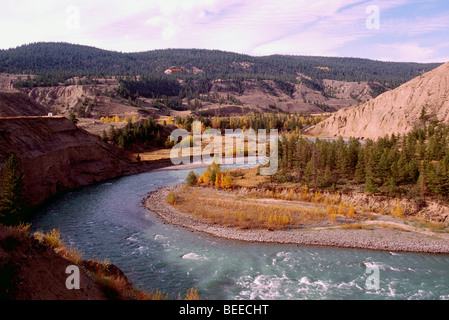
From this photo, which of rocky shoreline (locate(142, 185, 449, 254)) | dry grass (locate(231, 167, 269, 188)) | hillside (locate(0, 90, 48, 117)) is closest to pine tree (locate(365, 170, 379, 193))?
rocky shoreline (locate(142, 185, 449, 254))

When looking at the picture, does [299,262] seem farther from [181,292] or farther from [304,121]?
[304,121]

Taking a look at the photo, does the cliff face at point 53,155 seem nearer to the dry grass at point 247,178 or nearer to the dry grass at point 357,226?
the dry grass at point 247,178

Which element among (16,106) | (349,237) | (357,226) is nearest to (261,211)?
(349,237)

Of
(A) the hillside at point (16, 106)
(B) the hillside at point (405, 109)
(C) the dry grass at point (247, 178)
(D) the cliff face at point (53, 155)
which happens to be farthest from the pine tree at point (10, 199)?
(B) the hillside at point (405, 109)

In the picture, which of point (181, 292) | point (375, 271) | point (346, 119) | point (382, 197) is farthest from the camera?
point (346, 119)

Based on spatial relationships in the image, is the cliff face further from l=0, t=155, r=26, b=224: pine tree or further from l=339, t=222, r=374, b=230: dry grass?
l=339, t=222, r=374, b=230: dry grass

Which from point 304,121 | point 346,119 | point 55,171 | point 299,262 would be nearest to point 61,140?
point 55,171
